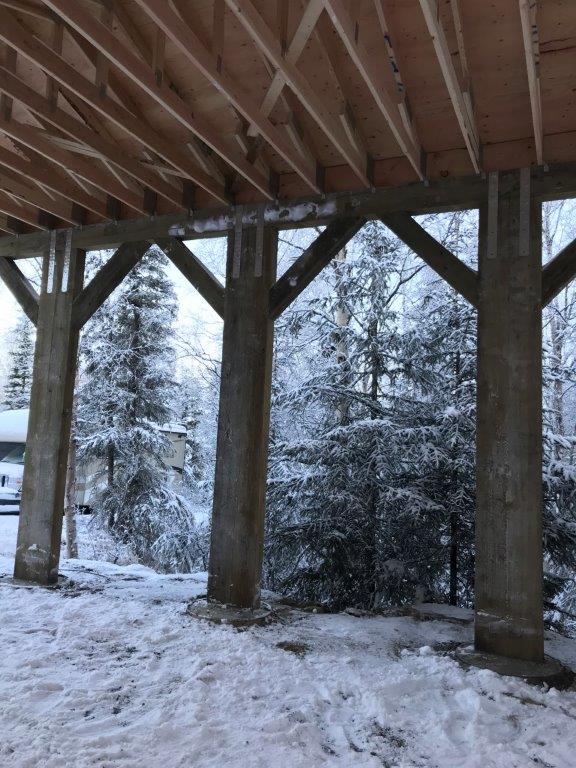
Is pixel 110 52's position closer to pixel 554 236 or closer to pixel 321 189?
pixel 321 189

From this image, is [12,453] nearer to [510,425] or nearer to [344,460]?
[344,460]

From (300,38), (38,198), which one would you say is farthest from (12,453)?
(300,38)

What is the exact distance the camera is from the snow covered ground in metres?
2.30

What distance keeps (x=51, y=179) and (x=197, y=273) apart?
1.28 m

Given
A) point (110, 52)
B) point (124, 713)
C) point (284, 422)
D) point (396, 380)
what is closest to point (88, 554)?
point (284, 422)

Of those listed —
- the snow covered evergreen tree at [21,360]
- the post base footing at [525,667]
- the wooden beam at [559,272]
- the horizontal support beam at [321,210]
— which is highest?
the snow covered evergreen tree at [21,360]

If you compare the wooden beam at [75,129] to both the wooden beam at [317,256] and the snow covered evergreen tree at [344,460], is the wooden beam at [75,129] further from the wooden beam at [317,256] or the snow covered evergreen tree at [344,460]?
the snow covered evergreen tree at [344,460]

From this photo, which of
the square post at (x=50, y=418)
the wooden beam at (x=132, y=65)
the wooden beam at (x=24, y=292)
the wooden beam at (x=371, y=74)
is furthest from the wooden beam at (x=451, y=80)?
the wooden beam at (x=24, y=292)

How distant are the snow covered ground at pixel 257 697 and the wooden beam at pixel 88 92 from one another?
10.1ft

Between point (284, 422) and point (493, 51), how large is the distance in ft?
16.8

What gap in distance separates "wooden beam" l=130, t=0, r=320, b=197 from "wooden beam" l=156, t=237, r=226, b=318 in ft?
3.26

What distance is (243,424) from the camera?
14.4ft

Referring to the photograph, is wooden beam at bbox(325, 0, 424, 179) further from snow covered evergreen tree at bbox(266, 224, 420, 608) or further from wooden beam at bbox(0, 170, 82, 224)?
wooden beam at bbox(0, 170, 82, 224)

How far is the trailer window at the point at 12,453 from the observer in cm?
1195
